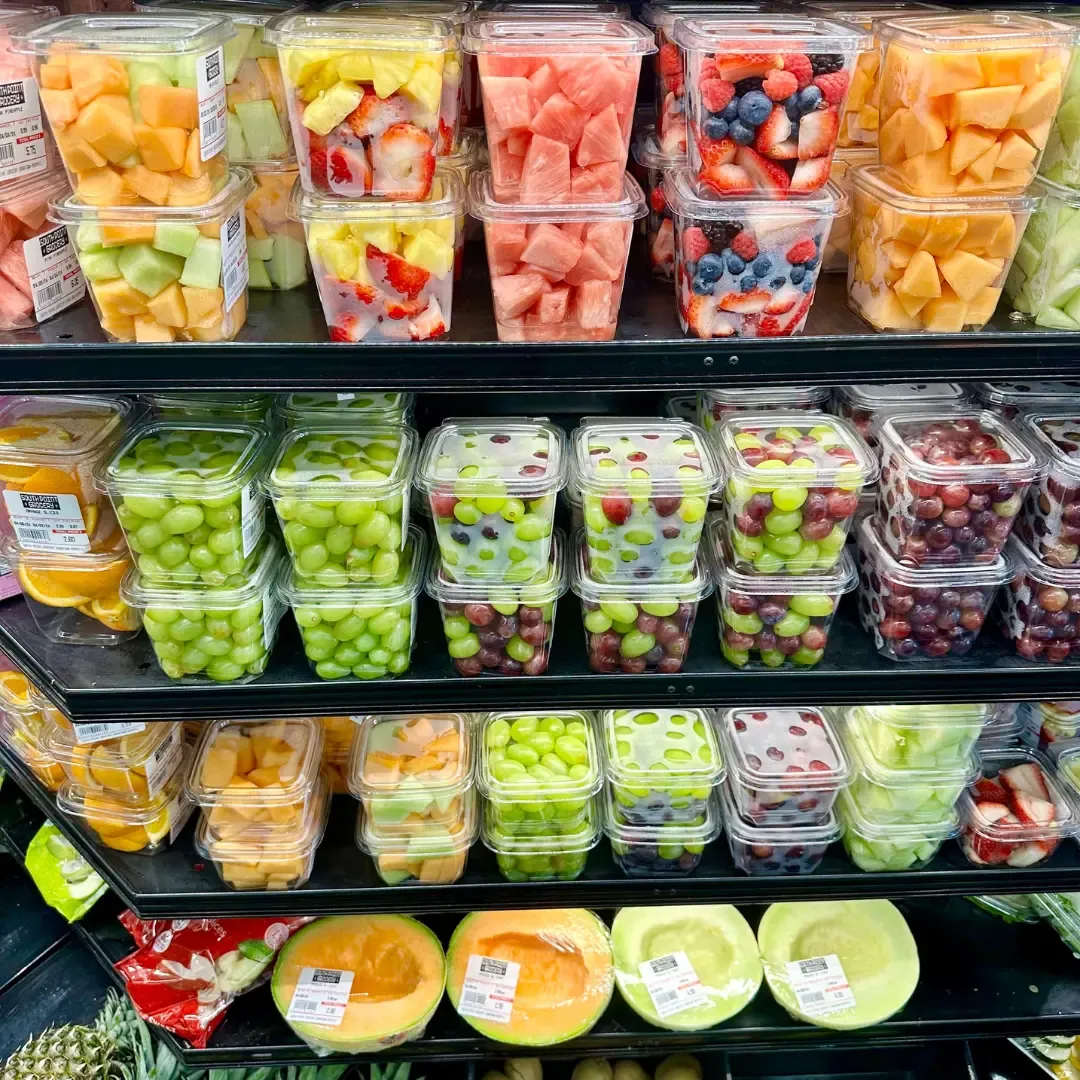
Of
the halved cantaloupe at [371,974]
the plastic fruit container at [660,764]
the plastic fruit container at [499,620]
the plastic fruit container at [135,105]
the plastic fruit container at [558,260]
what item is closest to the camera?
the plastic fruit container at [135,105]

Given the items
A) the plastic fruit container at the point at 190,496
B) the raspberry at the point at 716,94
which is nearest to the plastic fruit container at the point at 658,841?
the plastic fruit container at the point at 190,496

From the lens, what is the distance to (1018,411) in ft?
5.28

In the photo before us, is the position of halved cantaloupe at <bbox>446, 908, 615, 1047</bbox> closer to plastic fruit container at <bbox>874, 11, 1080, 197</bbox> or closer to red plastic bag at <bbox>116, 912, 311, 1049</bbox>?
red plastic bag at <bbox>116, 912, 311, 1049</bbox>

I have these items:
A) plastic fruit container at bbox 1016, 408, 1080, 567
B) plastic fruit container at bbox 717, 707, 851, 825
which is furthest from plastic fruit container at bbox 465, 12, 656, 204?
plastic fruit container at bbox 717, 707, 851, 825

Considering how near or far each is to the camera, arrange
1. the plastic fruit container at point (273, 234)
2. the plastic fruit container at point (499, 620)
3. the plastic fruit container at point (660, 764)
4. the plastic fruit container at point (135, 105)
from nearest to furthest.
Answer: the plastic fruit container at point (135, 105)
the plastic fruit container at point (273, 234)
the plastic fruit container at point (499, 620)
the plastic fruit container at point (660, 764)

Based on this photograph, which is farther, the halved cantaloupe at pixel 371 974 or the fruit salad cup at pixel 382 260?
the halved cantaloupe at pixel 371 974

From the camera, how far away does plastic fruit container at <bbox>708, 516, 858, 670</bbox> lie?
1.50 m

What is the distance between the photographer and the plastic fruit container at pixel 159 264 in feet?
3.94

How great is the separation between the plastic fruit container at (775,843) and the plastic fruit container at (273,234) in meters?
1.20

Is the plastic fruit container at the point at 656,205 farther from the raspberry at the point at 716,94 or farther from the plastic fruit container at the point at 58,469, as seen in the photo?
the plastic fruit container at the point at 58,469

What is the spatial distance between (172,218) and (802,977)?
1780mm

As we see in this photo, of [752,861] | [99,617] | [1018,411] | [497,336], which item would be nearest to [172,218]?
[497,336]

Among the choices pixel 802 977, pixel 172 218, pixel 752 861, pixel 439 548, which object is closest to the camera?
pixel 172 218

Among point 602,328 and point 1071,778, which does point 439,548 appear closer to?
point 602,328
